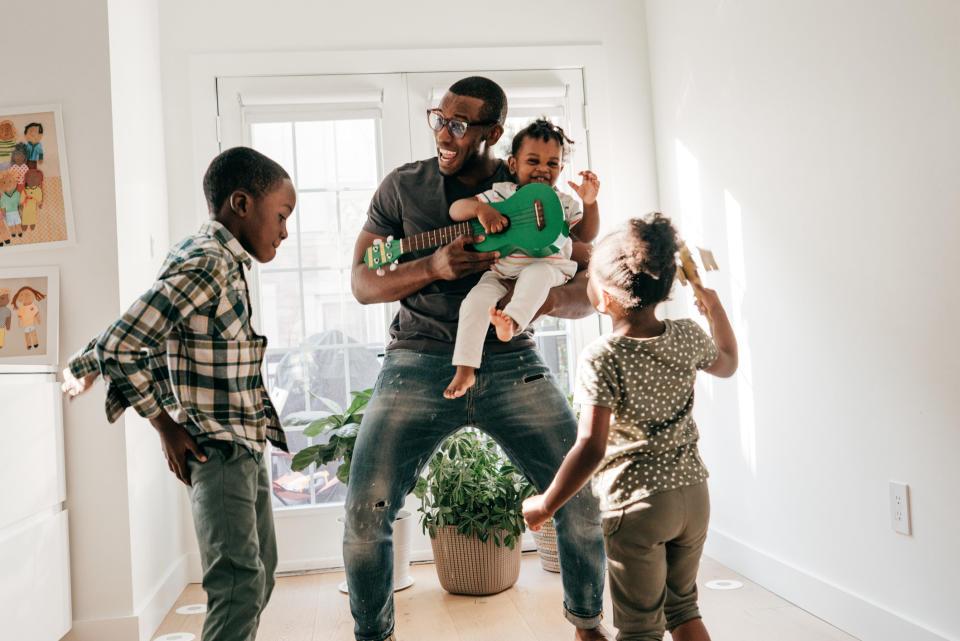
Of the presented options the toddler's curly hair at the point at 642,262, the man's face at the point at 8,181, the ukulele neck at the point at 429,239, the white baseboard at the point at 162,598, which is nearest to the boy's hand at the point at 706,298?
the toddler's curly hair at the point at 642,262

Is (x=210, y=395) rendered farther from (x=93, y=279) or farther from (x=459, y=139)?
(x=93, y=279)

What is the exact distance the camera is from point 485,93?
2.08 metres

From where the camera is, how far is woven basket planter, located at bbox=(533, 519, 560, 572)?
3273 millimetres

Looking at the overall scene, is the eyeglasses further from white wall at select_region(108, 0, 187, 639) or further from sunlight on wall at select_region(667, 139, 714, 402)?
sunlight on wall at select_region(667, 139, 714, 402)

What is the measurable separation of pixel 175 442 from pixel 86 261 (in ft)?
4.26

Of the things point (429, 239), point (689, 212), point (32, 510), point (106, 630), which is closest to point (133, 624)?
point (106, 630)

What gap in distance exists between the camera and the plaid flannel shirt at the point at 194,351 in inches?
A: 56.4

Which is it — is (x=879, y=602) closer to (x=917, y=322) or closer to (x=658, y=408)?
(x=917, y=322)

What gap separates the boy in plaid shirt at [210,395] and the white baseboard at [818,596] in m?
1.64

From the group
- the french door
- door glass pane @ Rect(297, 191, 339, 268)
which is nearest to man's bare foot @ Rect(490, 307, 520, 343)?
the french door

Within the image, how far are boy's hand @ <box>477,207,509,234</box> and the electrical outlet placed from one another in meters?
1.24

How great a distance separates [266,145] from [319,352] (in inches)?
36.0

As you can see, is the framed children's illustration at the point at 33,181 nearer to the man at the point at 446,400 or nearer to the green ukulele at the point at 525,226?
the man at the point at 446,400

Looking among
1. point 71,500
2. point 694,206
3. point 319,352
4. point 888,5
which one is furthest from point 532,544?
point 888,5
